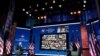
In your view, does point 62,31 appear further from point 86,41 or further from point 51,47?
point 86,41

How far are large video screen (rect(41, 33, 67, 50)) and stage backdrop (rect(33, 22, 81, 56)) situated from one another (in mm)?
217

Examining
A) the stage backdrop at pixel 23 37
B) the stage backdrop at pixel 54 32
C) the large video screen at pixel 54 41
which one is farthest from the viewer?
the stage backdrop at pixel 23 37

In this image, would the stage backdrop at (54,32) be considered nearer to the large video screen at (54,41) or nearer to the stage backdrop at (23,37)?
the large video screen at (54,41)

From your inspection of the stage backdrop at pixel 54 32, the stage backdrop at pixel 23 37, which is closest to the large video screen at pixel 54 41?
the stage backdrop at pixel 54 32

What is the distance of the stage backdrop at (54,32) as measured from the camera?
11.1m

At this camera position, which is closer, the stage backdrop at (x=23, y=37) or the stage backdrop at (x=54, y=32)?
the stage backdrop at (x=54, y=32)

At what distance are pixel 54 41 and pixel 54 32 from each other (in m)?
0.62

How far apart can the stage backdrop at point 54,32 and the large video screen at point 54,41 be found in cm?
22

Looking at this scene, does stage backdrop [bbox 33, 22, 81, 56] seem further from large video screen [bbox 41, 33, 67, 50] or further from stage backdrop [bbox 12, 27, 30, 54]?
stage backdrop [bbox 12, 27, 30, 54]

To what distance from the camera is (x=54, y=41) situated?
479 inches

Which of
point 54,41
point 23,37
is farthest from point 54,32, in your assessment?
point 23,37

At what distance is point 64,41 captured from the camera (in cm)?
1170

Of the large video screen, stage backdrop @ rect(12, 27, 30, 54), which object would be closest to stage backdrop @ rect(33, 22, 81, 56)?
the large video screen

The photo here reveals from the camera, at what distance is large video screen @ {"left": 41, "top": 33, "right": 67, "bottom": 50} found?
1171cm
